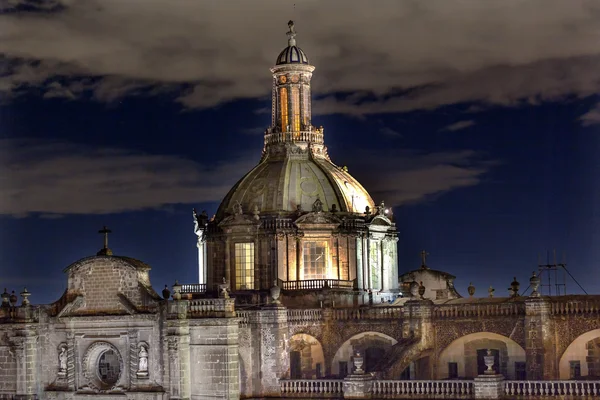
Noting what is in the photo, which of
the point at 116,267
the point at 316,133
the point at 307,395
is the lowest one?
the point at 307,395

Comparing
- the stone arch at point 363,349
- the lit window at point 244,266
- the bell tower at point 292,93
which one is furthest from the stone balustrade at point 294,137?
the stone arch at point 363,349

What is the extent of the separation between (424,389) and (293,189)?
20.4 metres

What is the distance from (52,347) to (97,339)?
294 centimetres

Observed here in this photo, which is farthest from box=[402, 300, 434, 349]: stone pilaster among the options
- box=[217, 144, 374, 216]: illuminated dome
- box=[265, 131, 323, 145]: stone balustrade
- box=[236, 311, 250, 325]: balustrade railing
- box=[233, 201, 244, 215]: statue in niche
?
box=[265, 131, 323, 145]: stone balustrade

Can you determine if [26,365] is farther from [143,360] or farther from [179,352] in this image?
[179,352]

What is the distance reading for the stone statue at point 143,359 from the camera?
74.5 m

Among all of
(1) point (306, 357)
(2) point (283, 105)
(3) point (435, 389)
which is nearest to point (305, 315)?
(1) point (306, 357)

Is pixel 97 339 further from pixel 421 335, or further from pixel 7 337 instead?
pixel 421 335

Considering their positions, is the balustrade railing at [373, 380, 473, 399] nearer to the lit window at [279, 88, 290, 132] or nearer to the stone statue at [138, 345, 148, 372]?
the stone statue at [138, 345, 148, 372]

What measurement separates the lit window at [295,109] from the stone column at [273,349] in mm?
16478

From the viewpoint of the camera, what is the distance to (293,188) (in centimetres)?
8788

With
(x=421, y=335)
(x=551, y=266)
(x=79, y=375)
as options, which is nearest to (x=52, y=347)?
(x=79, y=375)

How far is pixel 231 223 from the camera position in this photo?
86875 millimetres

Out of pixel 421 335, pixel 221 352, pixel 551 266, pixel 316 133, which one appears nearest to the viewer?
pixel 221 352
